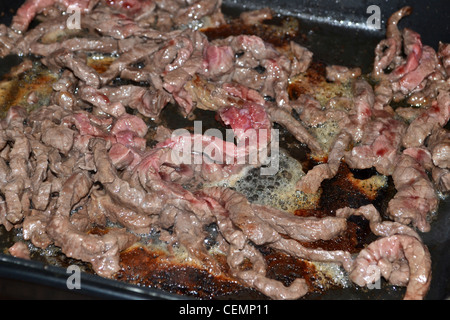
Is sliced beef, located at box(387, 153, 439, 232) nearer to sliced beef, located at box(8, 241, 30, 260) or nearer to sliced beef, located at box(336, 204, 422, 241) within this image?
sliced beef, located at box(336, 204, 422, 241)

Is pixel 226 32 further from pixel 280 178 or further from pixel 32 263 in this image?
pixel 32 263

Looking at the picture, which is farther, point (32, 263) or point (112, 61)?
point (112, 61)

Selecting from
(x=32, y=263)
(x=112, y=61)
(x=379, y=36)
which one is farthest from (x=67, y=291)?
(x=379, y=36)

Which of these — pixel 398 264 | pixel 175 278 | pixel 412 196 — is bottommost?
pixel 175 278

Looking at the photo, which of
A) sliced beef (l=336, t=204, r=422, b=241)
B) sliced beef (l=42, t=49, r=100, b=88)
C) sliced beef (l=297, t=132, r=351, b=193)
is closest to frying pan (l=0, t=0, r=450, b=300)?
sliced beef (l=336, t=204, r=422, b=241)

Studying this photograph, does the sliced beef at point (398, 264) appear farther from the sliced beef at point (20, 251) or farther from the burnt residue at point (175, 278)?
the sliced beef at point (20, 251)

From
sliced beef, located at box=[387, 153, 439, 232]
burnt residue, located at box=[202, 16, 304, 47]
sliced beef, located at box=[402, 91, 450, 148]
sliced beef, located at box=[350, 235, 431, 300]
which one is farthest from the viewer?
burnt residue, located at box=[202, 16, 304, 47]

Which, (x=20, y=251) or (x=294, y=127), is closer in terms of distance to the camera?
(x=20, y=251)

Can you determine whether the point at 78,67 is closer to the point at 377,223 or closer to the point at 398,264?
the point at 377,223

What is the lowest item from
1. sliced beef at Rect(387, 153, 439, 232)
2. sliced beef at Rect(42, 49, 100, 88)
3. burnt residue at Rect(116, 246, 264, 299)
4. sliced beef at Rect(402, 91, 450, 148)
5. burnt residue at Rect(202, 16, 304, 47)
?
burnt residue at Rect(116, 246, 264, 299)

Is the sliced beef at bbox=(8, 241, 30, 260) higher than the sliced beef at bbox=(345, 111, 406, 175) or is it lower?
lower

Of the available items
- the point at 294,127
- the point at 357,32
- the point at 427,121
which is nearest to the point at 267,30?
the point at 357,32
